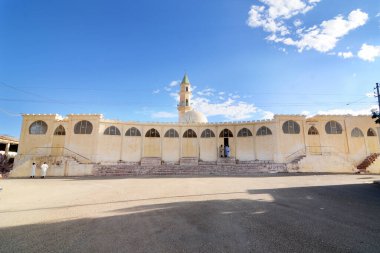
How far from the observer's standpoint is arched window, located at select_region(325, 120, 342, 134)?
81.4ft

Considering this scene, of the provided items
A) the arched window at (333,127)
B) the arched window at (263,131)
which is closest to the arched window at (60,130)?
the arched window at (263,131)

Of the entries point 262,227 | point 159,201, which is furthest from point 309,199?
point 159,201

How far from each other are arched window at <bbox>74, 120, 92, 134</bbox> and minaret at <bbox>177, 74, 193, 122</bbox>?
53.3ft

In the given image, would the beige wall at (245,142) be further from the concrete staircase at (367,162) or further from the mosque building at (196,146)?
the concrete staircase at (367,162)

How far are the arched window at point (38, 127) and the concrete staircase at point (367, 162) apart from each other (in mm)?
35215

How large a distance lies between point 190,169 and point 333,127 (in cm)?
1749

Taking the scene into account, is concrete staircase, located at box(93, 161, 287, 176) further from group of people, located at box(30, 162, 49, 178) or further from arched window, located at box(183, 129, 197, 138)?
arched window, located at box(183, 129, 197, 138)

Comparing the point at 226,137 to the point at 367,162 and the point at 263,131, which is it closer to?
the point at 263,131

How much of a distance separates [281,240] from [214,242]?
4.38 ft

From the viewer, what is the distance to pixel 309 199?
27.1ft

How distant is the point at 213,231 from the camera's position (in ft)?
15.6

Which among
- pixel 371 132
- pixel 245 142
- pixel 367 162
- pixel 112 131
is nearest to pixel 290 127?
pixel 245 142

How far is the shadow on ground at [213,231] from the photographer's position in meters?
3.96

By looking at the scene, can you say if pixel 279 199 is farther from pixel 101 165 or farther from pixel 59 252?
pixel 101 165
